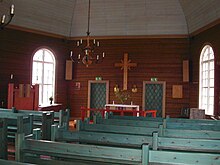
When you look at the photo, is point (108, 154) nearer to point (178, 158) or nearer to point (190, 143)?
point (178, 158)

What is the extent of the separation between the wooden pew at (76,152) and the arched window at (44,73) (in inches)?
340

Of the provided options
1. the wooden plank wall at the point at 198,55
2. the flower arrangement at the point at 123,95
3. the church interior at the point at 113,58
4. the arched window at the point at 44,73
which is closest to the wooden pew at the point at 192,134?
the wooden plank wall at the point at 198,55

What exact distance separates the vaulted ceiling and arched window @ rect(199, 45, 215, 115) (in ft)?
3.35

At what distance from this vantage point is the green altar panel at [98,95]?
12094 mm

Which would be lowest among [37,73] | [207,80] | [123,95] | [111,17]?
[123,95]

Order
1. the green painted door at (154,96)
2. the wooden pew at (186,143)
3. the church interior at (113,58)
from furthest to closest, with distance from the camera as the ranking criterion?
the green painted door at (154,96)
the church interior at (113,58)
the wooden pew at (186,143)

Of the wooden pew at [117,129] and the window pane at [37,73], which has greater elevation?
the window pane at [37,73]

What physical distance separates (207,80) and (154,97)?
7.98 feet

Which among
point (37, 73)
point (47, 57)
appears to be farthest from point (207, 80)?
point (37, 73)

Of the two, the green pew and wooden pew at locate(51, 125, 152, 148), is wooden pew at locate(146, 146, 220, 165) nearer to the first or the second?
wooden pew at locate(51, 125, 152, 148)

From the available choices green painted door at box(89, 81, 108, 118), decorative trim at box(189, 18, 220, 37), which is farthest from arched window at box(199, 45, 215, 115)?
green painted door at box(89, 81, 108, 118)

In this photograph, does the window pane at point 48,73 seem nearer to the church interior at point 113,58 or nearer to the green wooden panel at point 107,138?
the church interior at point 113,58

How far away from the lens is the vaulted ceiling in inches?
409

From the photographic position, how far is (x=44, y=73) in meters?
11.7
